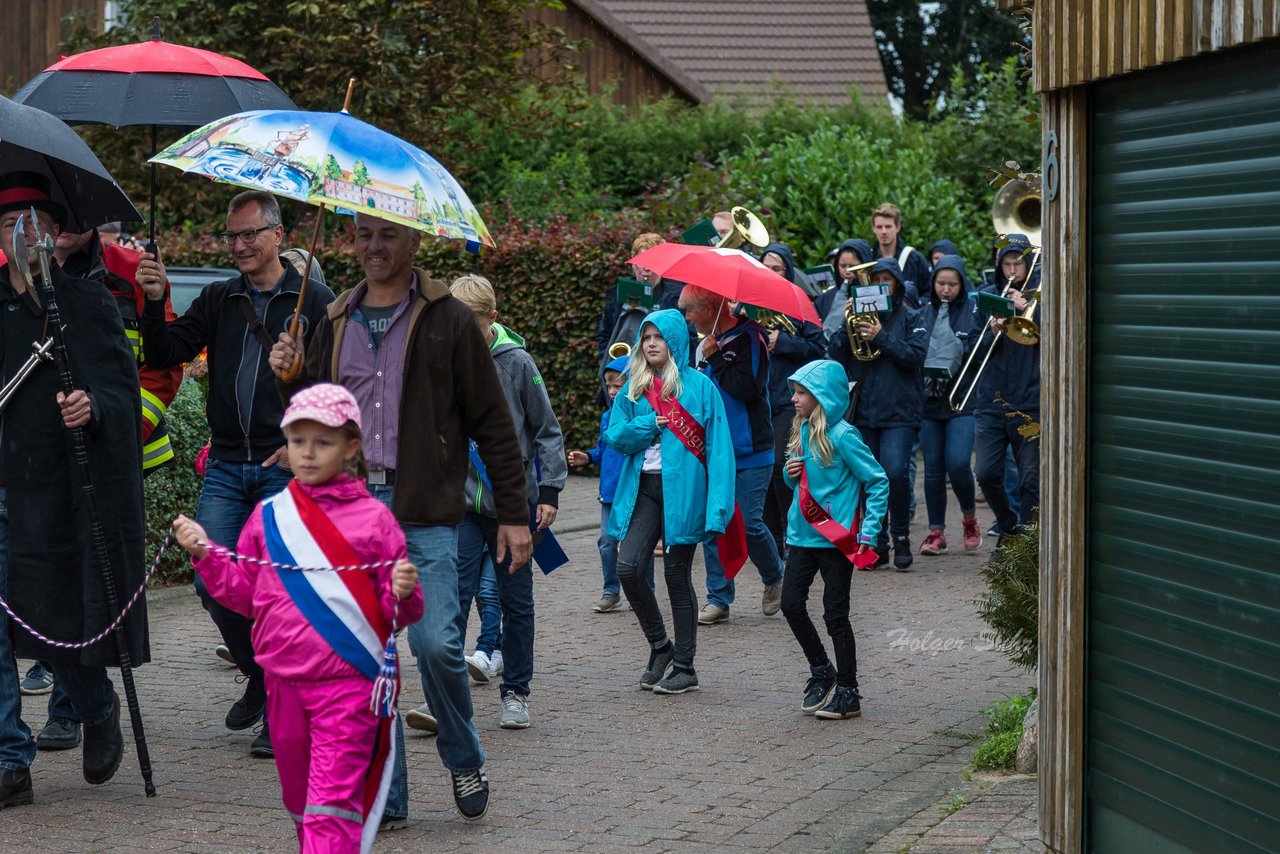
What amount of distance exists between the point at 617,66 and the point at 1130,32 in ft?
78.5

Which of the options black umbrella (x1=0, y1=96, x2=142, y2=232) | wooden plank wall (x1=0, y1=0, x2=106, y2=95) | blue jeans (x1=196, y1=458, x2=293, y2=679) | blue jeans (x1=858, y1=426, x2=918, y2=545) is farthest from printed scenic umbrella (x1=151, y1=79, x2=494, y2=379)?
wooden plank wall (x1=0, y1=0, x2=106, y2=95)

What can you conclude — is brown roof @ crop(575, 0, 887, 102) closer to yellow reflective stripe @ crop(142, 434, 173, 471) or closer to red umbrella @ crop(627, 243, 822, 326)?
red umbrella @ crop(627, 243, 822, 326)

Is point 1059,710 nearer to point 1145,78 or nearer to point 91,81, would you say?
point 1145,78

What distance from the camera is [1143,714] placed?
15.3 ft

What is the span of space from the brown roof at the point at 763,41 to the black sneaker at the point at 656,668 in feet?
69.3

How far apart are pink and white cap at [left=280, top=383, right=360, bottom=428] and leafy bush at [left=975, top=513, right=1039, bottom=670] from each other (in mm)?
3204

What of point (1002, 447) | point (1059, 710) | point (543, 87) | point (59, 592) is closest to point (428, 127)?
point (543, 87)

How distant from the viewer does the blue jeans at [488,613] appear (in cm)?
810

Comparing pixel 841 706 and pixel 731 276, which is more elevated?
pixel 731 276

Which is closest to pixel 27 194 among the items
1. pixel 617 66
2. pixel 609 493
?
pixel 609 493

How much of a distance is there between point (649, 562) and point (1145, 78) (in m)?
4.07

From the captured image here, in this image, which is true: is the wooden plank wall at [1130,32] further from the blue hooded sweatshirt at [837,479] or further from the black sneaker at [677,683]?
the black sneaker at [677,683]

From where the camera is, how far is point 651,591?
320 inches

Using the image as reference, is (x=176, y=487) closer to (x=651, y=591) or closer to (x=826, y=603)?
(x=651, y=591)
